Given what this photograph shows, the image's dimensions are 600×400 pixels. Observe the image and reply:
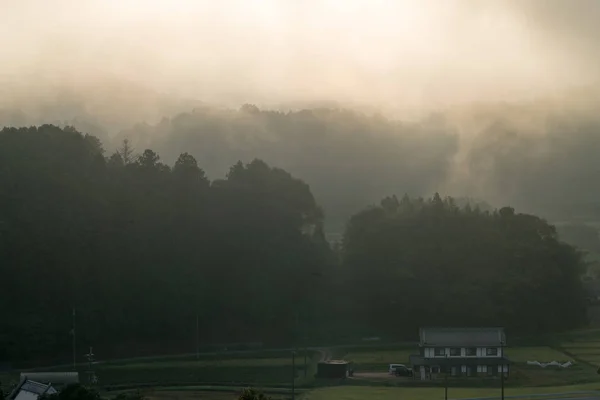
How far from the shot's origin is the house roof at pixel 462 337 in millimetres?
26800

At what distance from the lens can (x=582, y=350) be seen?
30.1m

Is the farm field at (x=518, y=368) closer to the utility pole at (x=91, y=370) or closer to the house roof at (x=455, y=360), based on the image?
the house roof at (x=455, y=360)

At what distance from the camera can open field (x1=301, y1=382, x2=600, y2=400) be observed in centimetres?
2192

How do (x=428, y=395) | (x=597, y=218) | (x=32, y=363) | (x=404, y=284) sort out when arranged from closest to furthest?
(x=428, y=395) < (x=32, y=363) < (x=404, y=284) < (x=597, y=218)

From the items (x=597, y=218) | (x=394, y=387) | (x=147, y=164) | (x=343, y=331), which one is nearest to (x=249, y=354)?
(x=343, y=331)

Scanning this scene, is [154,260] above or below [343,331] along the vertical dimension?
above

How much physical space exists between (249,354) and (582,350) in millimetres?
11726

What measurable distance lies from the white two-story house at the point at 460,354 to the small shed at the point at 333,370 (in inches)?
87.5

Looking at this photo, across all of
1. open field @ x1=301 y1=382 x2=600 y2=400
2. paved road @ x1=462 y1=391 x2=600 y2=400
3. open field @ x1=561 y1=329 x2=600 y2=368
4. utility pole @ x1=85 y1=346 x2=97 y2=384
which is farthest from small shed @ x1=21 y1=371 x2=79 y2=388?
open field @ x1=561 y1=329 x2=600 y2=368

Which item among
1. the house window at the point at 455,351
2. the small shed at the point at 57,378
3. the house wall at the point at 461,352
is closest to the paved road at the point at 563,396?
the house wall at the point at 461,352

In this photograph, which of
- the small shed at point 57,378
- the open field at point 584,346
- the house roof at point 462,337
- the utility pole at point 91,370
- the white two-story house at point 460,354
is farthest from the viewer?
the open field at point 584,346

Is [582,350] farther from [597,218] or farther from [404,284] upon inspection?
[597,218]

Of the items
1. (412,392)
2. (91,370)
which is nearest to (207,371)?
(91,370)

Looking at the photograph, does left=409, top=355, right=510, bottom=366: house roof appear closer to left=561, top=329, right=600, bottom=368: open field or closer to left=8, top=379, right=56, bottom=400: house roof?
left=561, top=329, right=600, bottom=368: open field
